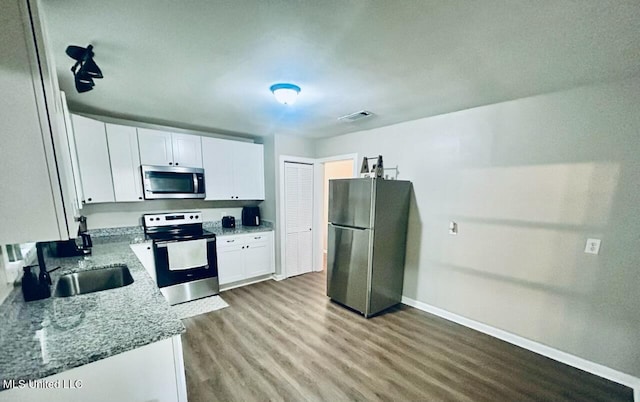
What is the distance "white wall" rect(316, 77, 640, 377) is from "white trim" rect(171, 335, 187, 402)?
2712 mm

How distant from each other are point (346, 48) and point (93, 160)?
10.1ft

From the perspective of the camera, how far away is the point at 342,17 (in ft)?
3.77

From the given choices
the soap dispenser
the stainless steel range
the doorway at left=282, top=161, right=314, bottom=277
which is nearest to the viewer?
the soap dispenser

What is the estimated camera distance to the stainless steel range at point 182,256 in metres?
2.90

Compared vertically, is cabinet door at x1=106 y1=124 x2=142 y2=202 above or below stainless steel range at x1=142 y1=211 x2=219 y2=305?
above

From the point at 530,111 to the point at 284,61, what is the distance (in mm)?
2289

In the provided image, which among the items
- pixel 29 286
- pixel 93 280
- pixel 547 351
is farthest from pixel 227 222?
pixel 547 351

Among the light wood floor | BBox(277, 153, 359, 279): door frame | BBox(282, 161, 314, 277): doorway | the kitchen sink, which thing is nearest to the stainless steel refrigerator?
the light wood floor

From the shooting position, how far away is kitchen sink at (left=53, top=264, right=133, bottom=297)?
178 cm

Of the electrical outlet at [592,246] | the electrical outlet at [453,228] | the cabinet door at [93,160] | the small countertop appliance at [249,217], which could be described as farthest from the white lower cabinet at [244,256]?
the electrical outlet at [592,246]

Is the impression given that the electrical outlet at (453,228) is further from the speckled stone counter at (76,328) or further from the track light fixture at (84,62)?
the track light fixture at (84,62)

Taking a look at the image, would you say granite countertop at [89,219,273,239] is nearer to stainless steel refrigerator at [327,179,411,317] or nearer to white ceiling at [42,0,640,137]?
stainless steel refrigerator at [327,179,411,317]

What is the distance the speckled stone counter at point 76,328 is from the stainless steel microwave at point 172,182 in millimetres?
1757

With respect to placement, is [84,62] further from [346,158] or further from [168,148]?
[346,158]
